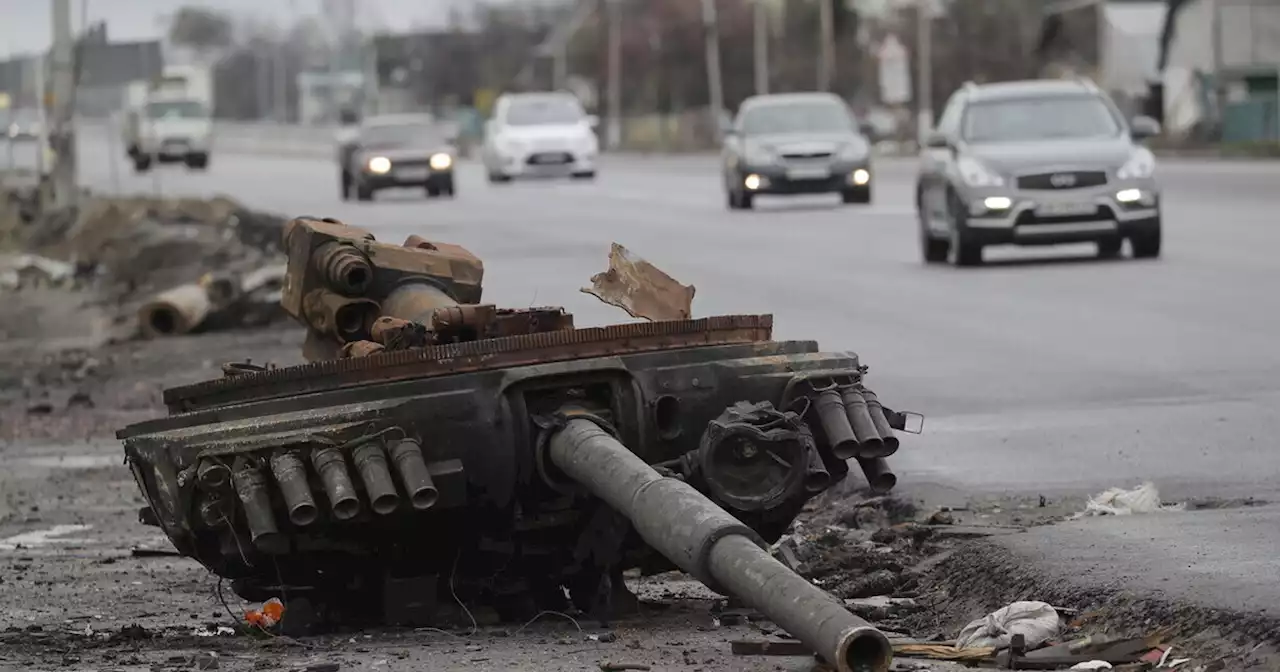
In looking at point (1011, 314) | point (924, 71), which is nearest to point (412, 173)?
point (1011, 314)

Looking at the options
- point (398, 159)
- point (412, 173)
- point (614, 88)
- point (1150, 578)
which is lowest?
point (614, 88)

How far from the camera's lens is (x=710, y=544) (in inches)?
266

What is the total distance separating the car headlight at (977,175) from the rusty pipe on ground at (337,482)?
18.6 metres

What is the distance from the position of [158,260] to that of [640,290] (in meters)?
23.7

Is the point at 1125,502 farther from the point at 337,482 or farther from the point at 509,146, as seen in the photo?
the point at 509,146

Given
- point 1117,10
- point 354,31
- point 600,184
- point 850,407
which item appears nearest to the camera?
point 850,407

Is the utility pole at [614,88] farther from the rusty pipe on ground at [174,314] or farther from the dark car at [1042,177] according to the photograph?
the rusty pipe on ground at [174,314]

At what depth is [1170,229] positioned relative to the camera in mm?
31250

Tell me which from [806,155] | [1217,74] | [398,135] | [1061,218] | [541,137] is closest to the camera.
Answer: [1061,218]

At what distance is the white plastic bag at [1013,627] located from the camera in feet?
23.5

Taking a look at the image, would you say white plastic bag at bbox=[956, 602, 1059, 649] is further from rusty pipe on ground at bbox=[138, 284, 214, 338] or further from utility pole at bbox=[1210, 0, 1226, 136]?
utility pole at bbox=[1210, 0, 1226, 136]

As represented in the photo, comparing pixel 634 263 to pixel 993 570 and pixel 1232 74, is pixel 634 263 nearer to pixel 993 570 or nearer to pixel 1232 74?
pixel 993 570

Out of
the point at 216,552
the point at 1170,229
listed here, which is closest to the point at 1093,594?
the point at 216,552

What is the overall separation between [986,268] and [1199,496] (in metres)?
15.8
